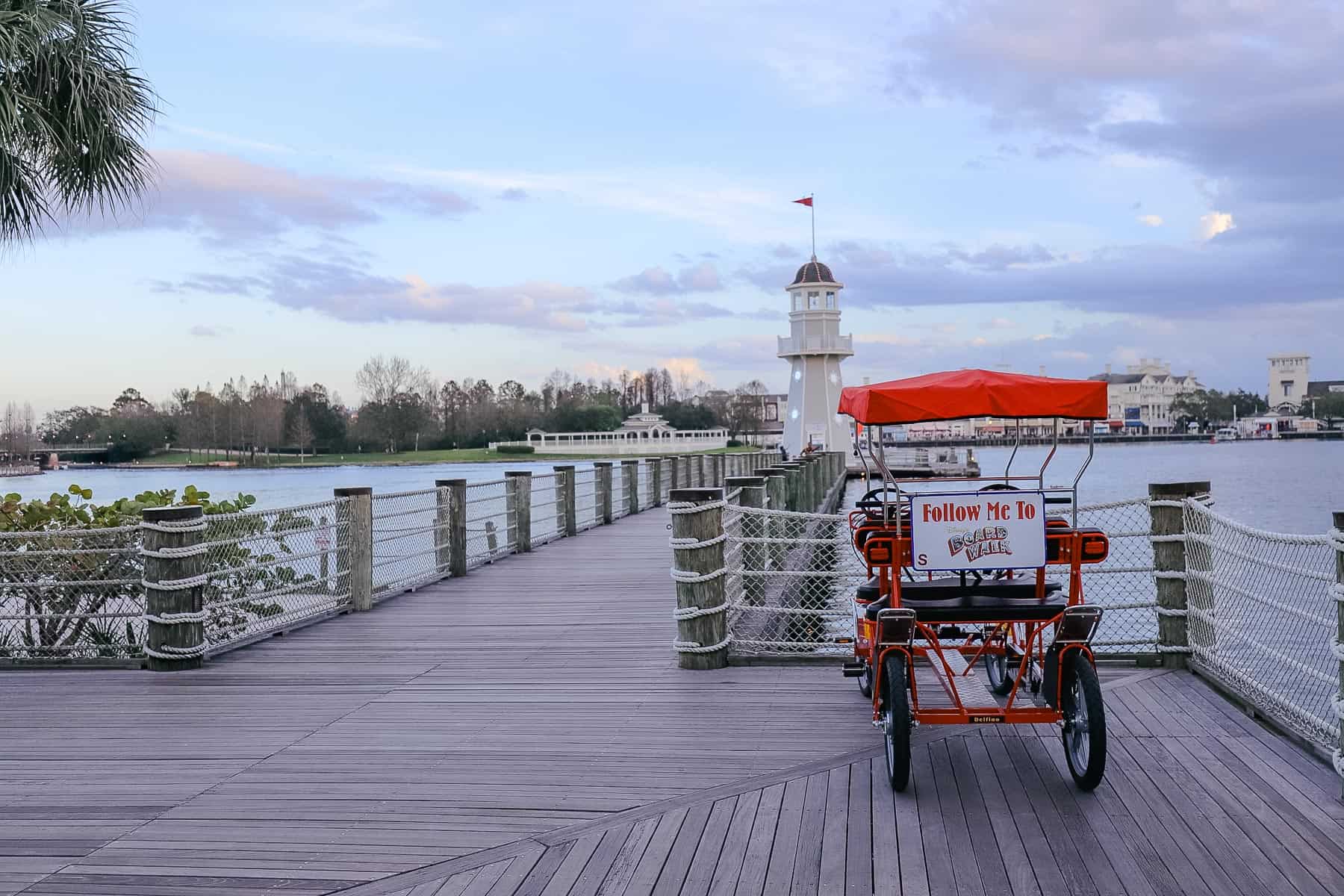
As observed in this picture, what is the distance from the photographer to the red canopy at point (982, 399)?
16.8ft

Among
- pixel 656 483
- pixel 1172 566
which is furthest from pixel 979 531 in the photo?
pixel 656 483

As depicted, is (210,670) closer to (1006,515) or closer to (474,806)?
(474,806)

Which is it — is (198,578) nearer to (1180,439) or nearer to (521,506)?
(521,506)

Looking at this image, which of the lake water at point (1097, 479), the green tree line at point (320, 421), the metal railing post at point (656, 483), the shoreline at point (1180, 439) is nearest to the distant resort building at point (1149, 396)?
the shoreline at point (1180, 439)

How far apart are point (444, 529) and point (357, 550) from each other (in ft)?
6.97

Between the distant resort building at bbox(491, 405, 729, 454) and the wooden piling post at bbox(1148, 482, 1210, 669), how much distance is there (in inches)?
3061

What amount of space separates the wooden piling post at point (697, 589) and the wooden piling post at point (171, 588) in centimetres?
306

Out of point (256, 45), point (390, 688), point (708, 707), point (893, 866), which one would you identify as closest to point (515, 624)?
point (390, 688)

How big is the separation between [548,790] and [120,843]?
1.59m

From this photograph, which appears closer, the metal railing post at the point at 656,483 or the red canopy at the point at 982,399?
the red canopy at the point at 982,399

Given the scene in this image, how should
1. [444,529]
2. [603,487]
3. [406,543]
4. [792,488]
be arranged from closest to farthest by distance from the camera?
[406,543] < [444,529] < [792,488] < [603,487]

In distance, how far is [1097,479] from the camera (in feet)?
227

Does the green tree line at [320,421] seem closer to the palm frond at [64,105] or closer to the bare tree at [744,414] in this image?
the bare tree at [744,414]

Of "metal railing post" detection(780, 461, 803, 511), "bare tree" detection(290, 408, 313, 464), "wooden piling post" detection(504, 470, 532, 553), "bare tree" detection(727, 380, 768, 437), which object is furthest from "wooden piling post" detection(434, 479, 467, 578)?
"bare tree" detection(727, 380, 768, 437)
